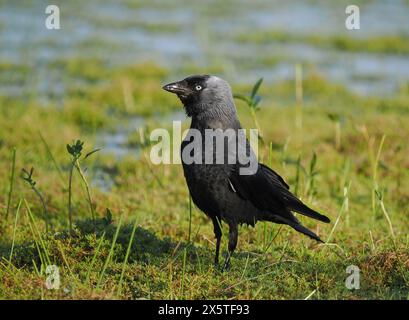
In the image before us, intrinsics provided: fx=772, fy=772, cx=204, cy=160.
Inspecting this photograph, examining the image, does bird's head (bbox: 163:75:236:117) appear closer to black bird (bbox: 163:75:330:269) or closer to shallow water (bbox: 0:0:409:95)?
black bird (bbox: 163:75:330:269)

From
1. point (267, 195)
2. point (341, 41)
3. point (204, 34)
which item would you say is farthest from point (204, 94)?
point (341, 41)

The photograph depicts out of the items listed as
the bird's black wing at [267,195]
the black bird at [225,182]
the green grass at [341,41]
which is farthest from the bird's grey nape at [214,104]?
the green grass at [341,41]

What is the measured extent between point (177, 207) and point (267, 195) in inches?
85.1

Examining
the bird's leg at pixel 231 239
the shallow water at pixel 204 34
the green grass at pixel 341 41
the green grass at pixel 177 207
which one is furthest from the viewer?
the green grass at pixel 341 41

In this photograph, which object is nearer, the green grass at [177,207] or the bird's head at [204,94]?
the green grass at [177,207]

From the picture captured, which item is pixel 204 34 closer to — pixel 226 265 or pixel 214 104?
pixel 214 104

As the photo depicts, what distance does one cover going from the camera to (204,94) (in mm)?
4766

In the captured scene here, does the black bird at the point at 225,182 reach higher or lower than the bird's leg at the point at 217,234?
higher

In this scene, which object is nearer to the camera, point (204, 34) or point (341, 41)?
point (341, 41)

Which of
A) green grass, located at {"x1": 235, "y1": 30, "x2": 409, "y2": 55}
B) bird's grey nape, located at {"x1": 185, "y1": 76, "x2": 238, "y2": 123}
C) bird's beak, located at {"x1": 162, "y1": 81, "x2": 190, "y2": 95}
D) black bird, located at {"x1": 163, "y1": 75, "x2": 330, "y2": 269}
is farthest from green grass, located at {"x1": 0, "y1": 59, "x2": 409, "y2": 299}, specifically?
green grass, located at {"x1": 235, "y1": 30, "x2": 409, "y2": 55}

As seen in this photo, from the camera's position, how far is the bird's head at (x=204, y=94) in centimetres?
474

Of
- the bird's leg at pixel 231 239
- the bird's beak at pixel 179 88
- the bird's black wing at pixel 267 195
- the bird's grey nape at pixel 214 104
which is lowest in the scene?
the bird's leg at pixel 231 239

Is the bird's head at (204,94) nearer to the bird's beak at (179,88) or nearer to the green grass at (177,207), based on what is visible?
the bird's beak at (179,88)

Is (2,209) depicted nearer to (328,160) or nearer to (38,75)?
(328,160)
